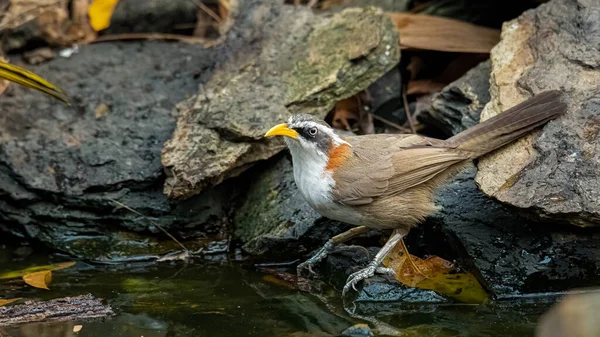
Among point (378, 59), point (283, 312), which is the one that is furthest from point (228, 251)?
point (378, 59)

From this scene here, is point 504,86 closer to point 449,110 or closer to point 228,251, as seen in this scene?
point 449,110

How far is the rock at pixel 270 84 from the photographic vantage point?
6.59 m

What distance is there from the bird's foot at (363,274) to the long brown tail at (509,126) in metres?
0.99

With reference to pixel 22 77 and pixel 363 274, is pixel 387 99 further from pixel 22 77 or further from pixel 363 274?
pixel 22 77

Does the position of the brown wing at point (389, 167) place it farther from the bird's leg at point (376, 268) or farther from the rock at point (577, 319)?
the rock at point (577, 319)

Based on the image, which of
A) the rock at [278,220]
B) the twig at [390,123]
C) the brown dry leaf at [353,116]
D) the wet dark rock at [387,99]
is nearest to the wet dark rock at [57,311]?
the rock at [278,220]

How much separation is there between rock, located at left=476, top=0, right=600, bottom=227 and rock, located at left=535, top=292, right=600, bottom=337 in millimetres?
1291

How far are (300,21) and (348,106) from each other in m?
0.89

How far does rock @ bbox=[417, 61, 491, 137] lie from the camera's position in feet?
22.0

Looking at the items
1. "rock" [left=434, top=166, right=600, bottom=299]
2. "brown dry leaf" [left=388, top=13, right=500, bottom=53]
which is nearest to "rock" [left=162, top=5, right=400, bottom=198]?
"brown dry leaf" [left=388, top=13, right=500, bottom=53]

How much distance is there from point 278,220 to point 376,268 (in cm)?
109

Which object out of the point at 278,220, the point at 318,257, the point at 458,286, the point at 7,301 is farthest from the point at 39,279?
the point at 458,286

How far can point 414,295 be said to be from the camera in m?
5.52

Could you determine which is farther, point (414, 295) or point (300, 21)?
point (300, 21)
